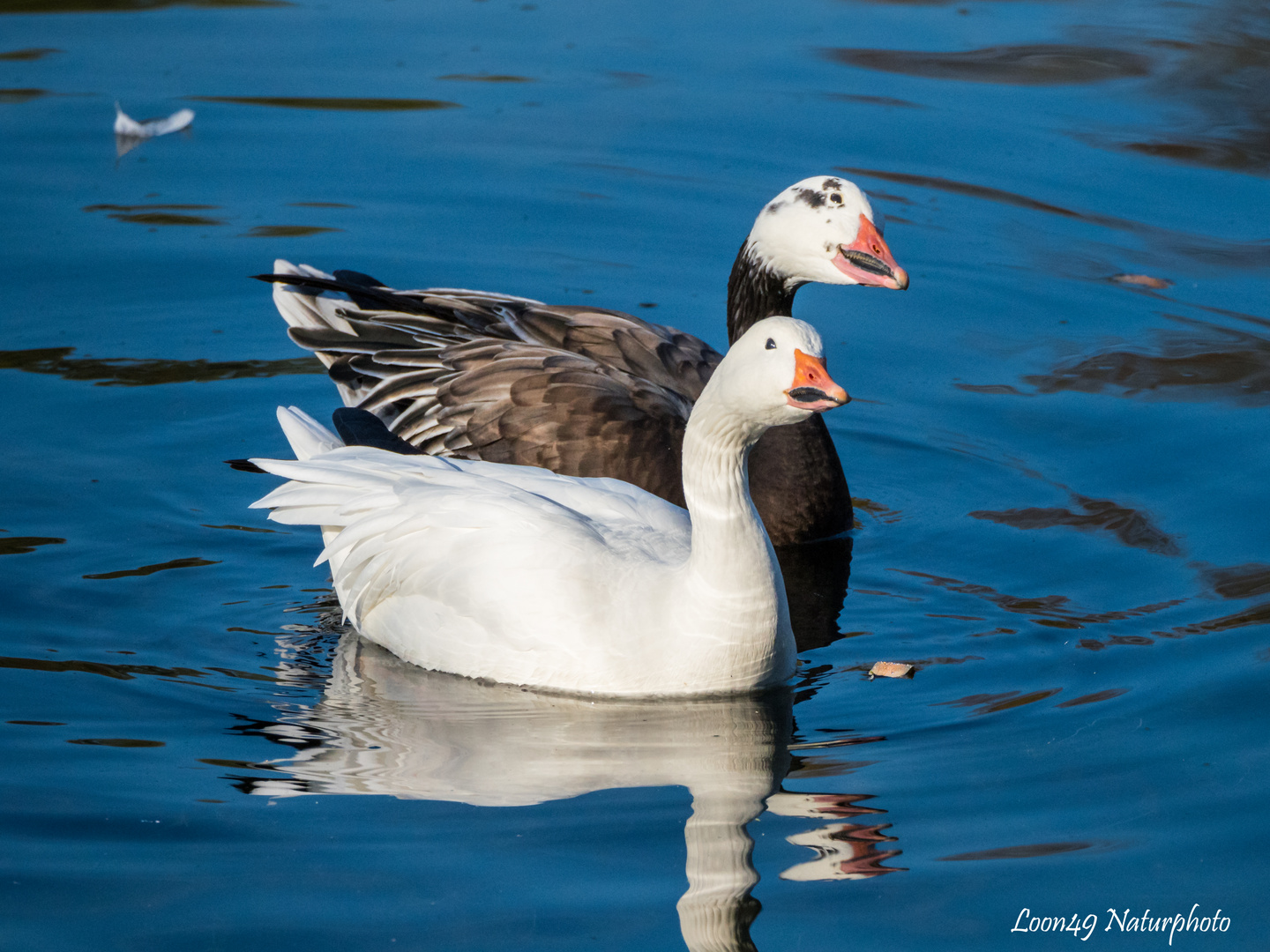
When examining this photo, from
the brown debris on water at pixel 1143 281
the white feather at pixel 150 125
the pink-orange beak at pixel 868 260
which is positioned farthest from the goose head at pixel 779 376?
the white feather at pixel 150 125

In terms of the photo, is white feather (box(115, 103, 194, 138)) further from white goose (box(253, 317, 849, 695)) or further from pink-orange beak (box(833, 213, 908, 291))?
pink-orange beak (box(833, 213, 908, 291))

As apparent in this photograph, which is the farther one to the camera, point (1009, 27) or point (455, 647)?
point (1009, 27)

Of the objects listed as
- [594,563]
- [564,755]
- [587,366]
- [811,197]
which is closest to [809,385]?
[594,563]

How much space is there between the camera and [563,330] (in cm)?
786

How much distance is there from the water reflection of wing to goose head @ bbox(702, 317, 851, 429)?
1125 mm

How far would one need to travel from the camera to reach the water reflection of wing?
5199 mm

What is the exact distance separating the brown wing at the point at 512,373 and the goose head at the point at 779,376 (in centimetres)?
158

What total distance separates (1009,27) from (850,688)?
373 inches

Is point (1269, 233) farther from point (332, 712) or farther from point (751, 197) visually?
point (332, 712)

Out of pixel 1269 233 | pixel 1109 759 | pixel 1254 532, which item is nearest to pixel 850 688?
pixel 1109 759

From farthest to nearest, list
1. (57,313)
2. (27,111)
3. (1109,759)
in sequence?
(27,111) → (57,313) → (1109,759)

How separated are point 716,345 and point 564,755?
14.4ft

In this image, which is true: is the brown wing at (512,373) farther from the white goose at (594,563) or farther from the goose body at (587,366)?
the white goose at (594,563)

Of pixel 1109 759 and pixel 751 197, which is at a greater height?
pixel 751 197
